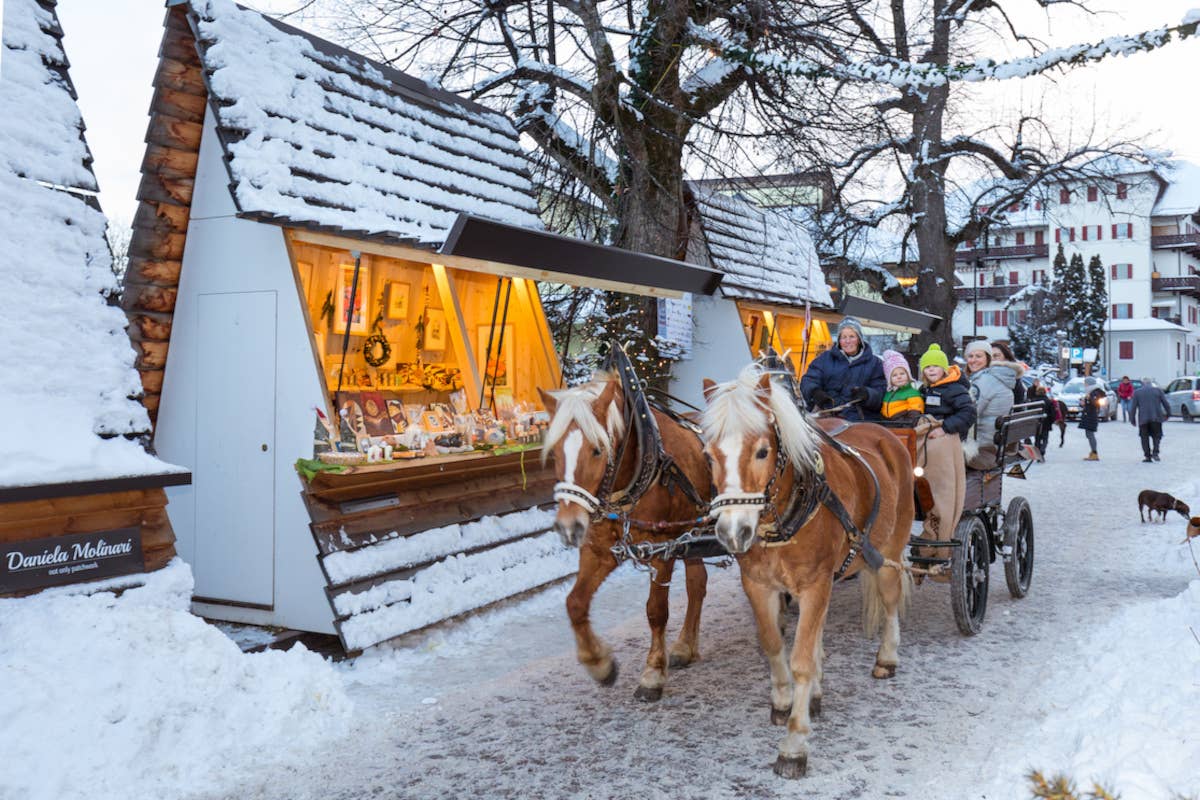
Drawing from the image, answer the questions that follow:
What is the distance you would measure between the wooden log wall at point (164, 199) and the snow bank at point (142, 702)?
2.45m

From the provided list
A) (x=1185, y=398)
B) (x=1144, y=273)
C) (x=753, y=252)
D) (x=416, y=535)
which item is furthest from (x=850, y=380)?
(x=1144, y=273)

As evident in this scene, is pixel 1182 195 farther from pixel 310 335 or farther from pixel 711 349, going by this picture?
pixel 310 335

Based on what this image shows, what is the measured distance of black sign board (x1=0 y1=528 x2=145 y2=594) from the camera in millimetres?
4770

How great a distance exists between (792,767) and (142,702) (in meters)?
3.09

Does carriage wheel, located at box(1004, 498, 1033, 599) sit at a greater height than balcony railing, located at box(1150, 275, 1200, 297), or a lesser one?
lesser

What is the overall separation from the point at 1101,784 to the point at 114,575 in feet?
16.4

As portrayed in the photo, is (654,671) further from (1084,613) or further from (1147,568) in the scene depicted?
(1147,568)

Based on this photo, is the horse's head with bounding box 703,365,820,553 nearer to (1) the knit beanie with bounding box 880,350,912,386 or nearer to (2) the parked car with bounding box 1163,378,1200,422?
(1) the knit beanie with bounding box 880,350,912,386

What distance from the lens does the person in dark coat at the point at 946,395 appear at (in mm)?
6834

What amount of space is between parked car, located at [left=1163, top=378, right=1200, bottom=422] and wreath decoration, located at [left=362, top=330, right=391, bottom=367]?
112ft

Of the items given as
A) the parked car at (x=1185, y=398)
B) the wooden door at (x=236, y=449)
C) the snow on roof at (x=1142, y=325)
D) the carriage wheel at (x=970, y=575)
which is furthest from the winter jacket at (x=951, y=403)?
the snow on roof at (x=1142, y=325)

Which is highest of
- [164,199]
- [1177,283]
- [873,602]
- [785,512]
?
[1177,283]

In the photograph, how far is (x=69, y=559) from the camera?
5059 mm

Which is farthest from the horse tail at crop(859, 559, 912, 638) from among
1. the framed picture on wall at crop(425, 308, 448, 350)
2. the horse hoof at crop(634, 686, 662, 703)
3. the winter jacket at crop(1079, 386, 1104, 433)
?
the winter jacket at crop(1079, 386, 1104, 433)
